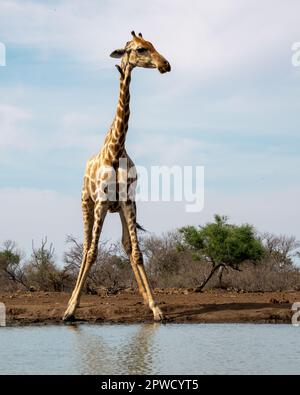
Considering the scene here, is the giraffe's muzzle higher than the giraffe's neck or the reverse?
higher

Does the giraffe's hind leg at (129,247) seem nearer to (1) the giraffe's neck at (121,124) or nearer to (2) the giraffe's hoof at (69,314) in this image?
(1) the giraffe's neck at (121,124)

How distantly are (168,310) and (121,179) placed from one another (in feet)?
8.17

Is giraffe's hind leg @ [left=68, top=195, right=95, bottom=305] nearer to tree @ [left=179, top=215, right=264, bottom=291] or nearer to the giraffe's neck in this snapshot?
A: the giraffe's neck

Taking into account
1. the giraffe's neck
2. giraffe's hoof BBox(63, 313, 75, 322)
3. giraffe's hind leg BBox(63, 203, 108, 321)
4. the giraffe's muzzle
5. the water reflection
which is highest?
the giraffe's muzzle

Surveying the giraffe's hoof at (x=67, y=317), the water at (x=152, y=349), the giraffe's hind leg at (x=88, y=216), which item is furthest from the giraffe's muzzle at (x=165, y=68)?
the giraffe's hoof at (x=67, y=317)

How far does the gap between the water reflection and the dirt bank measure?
1180 mm

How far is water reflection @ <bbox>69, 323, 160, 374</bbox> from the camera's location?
9148 mm

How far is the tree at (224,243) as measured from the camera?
28.3 meters

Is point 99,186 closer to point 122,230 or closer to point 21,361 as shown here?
point 122,230

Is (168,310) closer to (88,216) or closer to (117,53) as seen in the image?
(88,216)

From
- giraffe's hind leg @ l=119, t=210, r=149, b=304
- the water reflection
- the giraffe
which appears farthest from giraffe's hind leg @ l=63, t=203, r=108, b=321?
the water reflection

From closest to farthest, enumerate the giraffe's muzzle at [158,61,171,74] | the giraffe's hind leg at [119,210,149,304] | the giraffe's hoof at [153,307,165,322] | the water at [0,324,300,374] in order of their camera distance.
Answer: the water at [0,324,300,374]
the giraffe's muzzle at [158,61,171,74]
the giraffe's hoof at [153,307,165,322]
the giraffe's hind leg at [119,210,149,304]
